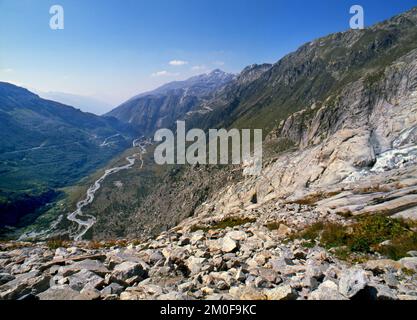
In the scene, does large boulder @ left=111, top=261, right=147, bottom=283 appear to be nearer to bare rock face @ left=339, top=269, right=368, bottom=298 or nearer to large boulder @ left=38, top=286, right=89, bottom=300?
large boulder @ left=38, top=286, right=89, bottom=300

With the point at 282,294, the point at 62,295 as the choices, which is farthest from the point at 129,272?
the point at 282,294

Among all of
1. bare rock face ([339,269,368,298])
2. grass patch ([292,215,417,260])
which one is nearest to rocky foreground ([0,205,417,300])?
bare rock face ([339,269,368,298])

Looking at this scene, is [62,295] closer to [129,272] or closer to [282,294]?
[129,272]

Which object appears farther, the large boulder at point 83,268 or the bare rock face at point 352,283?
the large boulder at point 83,268

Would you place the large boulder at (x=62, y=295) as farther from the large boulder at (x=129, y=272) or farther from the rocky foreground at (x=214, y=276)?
the large boulder at (x=129, y=272)

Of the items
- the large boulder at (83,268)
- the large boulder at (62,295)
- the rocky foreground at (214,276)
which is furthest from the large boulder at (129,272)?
the large boulder at (62,295)

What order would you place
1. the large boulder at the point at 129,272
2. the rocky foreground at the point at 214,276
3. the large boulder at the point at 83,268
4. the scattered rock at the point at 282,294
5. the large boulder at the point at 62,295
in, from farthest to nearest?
the large boulder at the point at 83,268
the large boulder at the point at 129,272
the large boulder at the point at 62,295
the rocky foreground at the point at 214,276
the scattered rock at the point at 282,294
